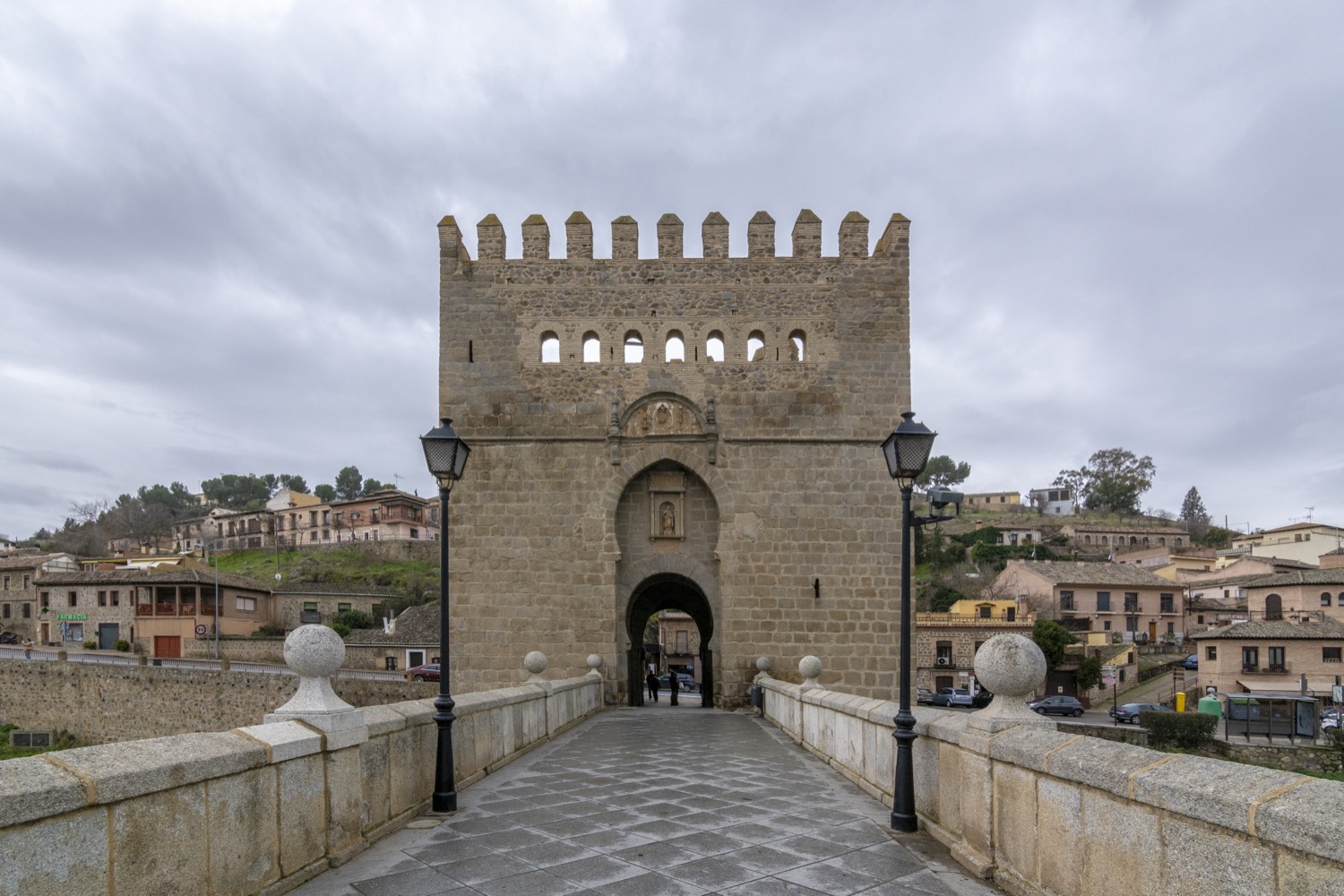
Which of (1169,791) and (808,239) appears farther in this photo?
(808,239)

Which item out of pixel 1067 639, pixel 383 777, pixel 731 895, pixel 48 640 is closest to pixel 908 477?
pixel 731 895

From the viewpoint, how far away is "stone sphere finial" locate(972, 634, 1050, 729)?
4.77m

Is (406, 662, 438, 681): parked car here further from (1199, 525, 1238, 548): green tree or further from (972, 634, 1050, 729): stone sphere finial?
(1199, 525, 1238, 548): green tree

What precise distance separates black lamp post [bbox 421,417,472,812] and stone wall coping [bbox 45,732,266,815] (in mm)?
2142

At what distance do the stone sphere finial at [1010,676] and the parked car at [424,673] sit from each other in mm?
30938

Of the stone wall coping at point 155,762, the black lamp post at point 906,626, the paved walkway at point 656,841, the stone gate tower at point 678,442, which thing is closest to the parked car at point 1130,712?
the stone gate tower at point 678,442

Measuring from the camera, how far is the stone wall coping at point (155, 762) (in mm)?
3172

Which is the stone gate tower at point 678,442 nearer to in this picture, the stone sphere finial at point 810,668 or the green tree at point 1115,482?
the stone sphere finial at point 810,668

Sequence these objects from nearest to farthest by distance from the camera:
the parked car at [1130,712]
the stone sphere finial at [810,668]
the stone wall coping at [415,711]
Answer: the stone wall coping at [415,711]
the stone sphere finial at [810,668]
the parked car at [1130,712]

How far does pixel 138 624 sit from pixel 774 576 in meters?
40.5

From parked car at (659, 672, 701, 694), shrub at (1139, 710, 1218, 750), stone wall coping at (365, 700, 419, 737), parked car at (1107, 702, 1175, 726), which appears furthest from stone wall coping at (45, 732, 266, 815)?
parked car at (659, 672, 701, 694)

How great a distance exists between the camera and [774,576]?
16875mm

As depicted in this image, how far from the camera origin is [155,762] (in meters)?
3.48

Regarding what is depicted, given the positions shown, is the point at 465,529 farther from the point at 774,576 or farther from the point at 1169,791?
the point at 1169,791
